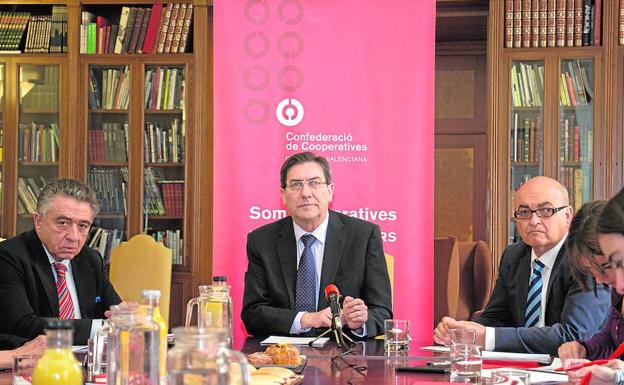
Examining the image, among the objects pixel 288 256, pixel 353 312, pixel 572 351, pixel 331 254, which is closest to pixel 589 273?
pixel 572 351

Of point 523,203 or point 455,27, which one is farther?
point 455,27

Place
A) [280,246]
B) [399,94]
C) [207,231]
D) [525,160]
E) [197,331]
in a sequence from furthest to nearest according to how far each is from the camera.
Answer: [207,231] < [525,160] < [399,94] < [280,246] < [197,331]

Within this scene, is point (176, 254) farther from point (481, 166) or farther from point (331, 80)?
point (481, 166)

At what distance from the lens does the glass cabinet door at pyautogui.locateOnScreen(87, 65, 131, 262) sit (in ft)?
20.9

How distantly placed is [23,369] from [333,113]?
3.20 m

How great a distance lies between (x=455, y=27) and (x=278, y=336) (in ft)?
12.6

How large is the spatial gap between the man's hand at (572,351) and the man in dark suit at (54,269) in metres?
1.65

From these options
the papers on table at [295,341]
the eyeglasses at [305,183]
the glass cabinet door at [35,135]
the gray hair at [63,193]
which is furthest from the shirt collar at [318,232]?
the glass cabinet door at [35,135]

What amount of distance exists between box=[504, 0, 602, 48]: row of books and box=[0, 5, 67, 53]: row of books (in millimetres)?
3021

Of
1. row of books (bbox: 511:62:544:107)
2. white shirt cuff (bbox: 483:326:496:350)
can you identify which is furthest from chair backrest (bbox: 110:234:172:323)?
row of books (bbox: 511:62:544:107)

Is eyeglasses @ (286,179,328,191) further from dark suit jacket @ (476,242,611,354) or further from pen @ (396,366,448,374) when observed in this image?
pen @ (396,366,448,374)

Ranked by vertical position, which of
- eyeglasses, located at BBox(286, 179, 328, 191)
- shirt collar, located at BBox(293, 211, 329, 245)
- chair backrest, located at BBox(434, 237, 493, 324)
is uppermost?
eyeglasses, located at BBox(286, 179, 328, 191)

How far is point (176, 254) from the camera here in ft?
20.8

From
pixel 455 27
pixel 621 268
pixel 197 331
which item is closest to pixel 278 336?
pixel 621 268
